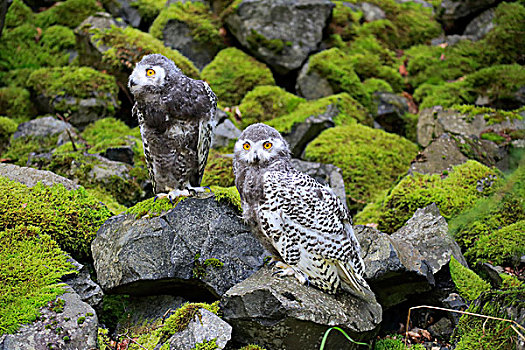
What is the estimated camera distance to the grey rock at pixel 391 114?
10.4 m

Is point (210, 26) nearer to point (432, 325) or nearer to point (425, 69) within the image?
point (425, 69)

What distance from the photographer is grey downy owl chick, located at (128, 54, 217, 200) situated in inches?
190

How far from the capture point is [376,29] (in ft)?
41.2

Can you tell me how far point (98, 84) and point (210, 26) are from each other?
335 centimetres

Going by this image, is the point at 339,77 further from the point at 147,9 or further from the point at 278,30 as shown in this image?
the point at 147,9

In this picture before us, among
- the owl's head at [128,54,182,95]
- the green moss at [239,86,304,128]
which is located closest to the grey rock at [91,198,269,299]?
the owl's head at [128,54,182,95]

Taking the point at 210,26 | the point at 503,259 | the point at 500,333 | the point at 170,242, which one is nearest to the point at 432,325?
the point at 503,259

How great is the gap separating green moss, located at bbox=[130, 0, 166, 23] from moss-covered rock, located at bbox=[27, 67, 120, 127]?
10.8 feet

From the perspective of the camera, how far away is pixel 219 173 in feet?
25.8

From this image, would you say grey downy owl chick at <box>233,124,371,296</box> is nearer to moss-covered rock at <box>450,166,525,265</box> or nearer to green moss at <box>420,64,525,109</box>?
moss-covered rock at <box>450,166,525,265</box>

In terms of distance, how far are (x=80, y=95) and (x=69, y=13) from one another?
357 cm

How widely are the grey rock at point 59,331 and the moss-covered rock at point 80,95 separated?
5.91m

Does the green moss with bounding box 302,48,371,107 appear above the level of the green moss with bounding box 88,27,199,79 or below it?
below

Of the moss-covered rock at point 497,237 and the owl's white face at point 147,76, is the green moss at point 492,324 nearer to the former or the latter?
the moss-covered rock at point 497,237
